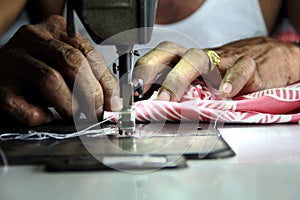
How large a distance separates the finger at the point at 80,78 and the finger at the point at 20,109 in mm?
85

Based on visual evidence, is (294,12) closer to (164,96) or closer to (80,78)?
(164,96)

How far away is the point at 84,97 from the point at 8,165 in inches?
11.8

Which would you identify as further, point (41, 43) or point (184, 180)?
point (41, 43)

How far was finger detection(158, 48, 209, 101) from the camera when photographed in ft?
3.66

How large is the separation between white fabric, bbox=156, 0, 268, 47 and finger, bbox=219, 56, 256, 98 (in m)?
0.54

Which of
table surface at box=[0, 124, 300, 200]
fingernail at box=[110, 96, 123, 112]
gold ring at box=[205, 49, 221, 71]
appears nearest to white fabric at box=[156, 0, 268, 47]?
gold ring at box=[205, 49, 221, 71]

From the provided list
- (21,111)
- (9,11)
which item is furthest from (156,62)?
(9,11)

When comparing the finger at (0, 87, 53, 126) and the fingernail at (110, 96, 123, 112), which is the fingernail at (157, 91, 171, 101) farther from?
the finger at (0, 87, 53, 126)

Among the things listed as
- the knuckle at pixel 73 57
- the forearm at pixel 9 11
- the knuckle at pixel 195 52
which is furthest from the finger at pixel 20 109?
the forearm at pixel 9 11

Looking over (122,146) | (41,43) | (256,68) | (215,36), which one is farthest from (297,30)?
(122,146)

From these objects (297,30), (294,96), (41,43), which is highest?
(41,43)

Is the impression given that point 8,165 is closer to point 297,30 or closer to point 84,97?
point 84,97

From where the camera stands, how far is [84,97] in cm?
107

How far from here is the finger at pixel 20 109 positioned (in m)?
1.06
